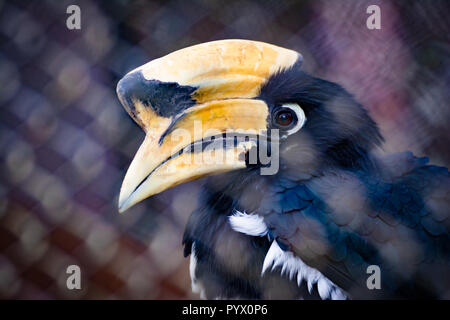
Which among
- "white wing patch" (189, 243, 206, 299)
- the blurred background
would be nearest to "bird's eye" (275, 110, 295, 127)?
"white wing patch" (189, 243, 206, 299)

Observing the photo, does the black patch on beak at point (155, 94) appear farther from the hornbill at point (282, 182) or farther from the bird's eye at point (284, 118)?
the bird's eye at point (284, 118)

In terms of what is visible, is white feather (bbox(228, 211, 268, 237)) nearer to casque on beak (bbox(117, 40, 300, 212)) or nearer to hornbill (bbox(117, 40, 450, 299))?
hornbill (bbox(117, 40, 450, 299))

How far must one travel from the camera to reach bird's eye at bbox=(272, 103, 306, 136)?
3.43 ft

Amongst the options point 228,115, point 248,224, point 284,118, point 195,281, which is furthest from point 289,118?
point 195,281

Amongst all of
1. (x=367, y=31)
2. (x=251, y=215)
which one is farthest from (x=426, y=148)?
(x=251, y=215)

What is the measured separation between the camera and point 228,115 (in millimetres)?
1004

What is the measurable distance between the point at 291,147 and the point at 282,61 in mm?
190

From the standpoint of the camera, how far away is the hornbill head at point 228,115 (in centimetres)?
95

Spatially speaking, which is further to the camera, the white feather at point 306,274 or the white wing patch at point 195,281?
the white wing patch at point 195,281

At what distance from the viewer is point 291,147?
1053 mm

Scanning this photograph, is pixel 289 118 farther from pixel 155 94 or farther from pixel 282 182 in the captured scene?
pixel 155 94

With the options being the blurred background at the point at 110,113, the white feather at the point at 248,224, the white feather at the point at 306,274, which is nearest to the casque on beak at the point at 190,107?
the white feather at the point at 248,224

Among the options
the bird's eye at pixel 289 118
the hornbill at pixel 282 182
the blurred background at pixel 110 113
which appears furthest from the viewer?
the blurred background at pixel 110 113

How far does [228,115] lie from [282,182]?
0.59ft
